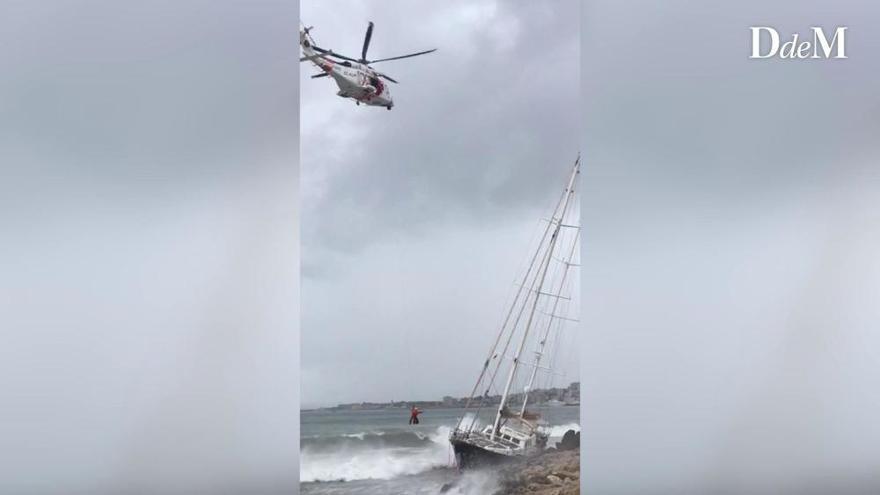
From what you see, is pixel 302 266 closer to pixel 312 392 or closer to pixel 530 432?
pixel 312 392

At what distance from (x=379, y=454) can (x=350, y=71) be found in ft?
5.26

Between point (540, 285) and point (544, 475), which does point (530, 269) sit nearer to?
point (540, 285)

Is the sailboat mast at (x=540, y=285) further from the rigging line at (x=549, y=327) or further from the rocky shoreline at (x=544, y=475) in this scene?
the rocky shoreline at (x=544, y=475)

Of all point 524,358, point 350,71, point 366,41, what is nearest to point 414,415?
point 524,358

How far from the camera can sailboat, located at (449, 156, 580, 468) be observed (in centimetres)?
423

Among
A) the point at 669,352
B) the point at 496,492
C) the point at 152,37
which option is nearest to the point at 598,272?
the point at 669,352

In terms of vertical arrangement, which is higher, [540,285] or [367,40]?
[367,40]

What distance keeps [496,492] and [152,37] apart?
2.39 meters

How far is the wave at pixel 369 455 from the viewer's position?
4.12 meters

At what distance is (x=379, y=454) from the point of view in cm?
415

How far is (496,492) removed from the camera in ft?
13.9

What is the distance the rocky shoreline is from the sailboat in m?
0.05

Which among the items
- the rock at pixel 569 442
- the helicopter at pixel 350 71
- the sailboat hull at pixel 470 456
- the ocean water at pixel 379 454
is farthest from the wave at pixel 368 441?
the helicopter at pixel 350 71

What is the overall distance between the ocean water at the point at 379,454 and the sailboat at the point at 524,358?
0.26ft
